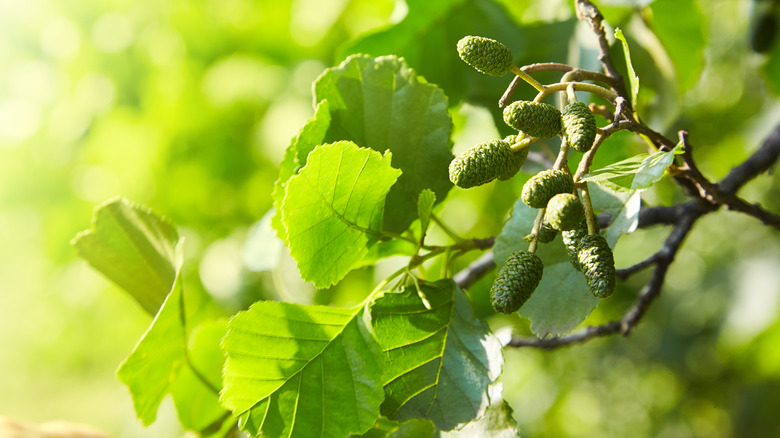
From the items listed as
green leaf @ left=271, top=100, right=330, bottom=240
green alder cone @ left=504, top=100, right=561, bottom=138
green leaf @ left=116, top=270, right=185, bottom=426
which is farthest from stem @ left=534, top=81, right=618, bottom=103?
green leaf @ left=116, top=270, right=185, bottom=426

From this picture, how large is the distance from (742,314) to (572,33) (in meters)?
0.83

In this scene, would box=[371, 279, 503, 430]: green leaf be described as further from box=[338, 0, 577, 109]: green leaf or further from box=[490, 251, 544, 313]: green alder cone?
box=[338, 0, 577, 109]: green leaf

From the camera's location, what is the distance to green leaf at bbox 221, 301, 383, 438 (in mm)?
361

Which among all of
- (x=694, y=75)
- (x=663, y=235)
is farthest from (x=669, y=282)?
(x=694, y=75)

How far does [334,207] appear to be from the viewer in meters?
0.36

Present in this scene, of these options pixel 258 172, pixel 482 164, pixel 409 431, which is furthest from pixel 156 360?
pixel 258 172

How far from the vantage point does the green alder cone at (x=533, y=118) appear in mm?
296

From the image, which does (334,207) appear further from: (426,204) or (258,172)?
(258,172)

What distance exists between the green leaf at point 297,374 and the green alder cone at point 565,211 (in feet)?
0.49

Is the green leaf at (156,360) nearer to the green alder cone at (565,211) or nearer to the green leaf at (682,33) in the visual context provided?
the green alder cone at (565,211)

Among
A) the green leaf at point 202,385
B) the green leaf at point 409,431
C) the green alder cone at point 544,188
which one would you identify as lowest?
the green leaf at point 202,385

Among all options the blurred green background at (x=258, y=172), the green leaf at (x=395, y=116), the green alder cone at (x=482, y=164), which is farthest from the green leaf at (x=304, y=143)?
the blurred green background at (x=258, y=172)

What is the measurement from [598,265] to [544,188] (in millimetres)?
46

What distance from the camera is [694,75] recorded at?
2.45ft
